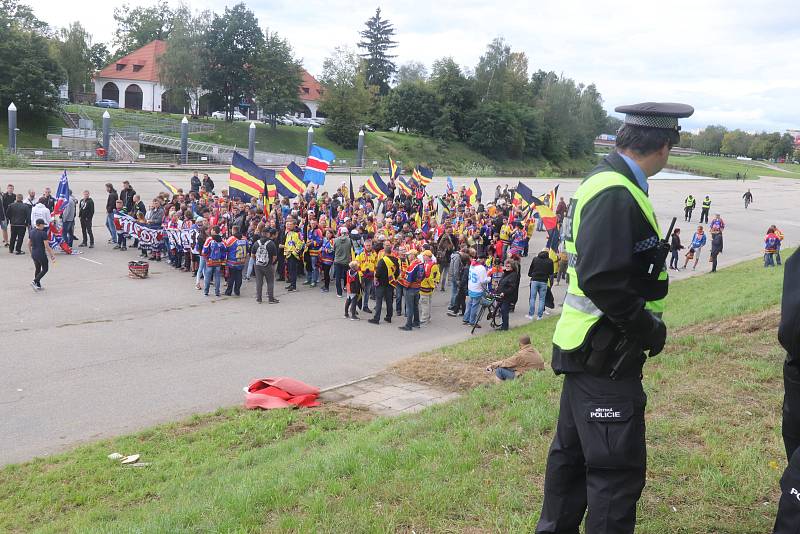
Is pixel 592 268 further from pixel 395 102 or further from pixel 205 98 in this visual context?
pixel 395 102

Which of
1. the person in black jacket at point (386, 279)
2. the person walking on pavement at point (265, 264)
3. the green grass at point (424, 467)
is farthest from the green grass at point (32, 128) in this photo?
the green grass at point (424, 467)

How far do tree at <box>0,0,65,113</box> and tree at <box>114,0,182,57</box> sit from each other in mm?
40153

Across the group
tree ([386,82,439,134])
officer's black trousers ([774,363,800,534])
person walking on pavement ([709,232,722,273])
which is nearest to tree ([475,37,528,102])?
tree ([386,82,439,134])

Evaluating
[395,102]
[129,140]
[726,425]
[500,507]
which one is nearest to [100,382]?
[500,507]

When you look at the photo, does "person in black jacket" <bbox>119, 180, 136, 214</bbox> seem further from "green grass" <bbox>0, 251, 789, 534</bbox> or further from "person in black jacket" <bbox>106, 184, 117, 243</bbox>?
"green grass" <bbox>0, 251, 789, 534</bbox>

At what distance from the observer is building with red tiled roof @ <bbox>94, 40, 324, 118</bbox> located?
Result: 8225 cm

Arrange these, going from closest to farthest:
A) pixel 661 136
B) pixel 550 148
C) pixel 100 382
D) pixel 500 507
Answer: pixel 661 136
pixel 500 507
pixel 100 382
pixel 550 148

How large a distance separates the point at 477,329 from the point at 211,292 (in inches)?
277

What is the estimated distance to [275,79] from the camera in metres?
75.9

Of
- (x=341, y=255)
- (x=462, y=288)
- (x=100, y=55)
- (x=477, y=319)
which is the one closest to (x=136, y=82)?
(x=100, y=55)

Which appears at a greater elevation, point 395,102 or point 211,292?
point 395,102

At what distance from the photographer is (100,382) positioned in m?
10.7

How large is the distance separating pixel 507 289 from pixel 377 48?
101 metres

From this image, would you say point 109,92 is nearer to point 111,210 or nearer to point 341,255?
point 111,210
